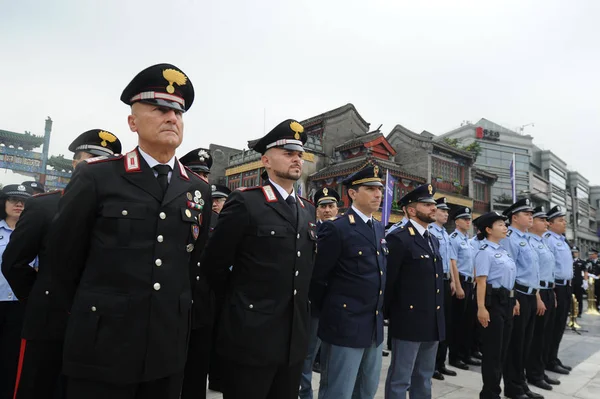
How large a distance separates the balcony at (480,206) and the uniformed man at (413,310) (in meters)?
30.1

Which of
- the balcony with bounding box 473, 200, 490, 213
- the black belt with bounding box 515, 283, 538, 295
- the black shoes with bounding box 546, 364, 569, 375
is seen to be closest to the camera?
the black belt with bounding box 515, 283, 538, 295

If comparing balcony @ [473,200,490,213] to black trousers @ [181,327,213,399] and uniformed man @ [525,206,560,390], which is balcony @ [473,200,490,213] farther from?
black trousers @ [181,327,213,399]

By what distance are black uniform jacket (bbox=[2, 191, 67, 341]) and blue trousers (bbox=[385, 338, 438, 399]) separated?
2.76 meters

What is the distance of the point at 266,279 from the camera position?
2521 millimetres

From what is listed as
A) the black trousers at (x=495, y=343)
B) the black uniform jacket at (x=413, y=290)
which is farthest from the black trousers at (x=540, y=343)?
the black uniform jacket at (x=413, y=290)

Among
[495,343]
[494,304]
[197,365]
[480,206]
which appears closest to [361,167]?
[480,206]

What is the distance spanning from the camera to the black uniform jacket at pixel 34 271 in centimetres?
266

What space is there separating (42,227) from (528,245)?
227 inches

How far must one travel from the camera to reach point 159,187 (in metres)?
1.93

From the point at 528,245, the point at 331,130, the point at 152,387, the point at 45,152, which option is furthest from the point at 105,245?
the point at 45,152

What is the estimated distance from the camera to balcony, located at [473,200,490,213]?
31281 millimetres

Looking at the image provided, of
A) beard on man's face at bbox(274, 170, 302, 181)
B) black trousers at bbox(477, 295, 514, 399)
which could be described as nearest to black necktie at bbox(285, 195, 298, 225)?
beard on man's face at bbox(274, 170, 302, 181)

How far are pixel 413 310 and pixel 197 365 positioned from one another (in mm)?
2190

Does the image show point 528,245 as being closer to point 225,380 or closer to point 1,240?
point 225,380
